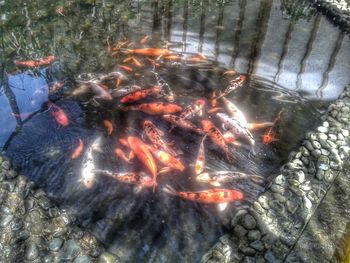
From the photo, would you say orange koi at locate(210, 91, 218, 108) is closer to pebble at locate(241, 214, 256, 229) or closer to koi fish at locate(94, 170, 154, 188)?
koi fish at locate(94, 170, 154, 188)

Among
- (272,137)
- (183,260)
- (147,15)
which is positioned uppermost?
(147,15)

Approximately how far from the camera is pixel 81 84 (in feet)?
25.2

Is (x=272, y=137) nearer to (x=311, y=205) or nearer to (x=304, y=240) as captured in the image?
(x=311, y=205)

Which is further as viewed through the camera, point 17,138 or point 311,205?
point 17,138

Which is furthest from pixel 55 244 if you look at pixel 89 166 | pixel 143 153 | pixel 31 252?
pixel 143 153

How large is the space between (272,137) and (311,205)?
67.2 inches

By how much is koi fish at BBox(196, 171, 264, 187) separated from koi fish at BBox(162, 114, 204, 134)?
1.07 meters

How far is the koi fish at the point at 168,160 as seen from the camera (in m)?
5.82

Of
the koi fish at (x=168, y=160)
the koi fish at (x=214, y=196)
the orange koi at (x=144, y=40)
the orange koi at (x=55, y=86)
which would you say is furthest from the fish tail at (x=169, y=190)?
the orange koi at (x=144, y=40)

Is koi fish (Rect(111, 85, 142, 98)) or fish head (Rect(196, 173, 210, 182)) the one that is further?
koi fish (Rect(111, 85, 142, 98))

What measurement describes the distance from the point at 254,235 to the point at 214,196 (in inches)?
34.1

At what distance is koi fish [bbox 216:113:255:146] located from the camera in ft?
21.1

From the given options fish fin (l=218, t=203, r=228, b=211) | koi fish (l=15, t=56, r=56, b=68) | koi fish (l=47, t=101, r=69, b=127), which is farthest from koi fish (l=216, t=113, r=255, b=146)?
koi fish (l=15, t=56, r=56, b=68)

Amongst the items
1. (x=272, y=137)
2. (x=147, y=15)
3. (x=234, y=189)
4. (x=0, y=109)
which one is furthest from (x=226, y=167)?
(x=147, y=15)
